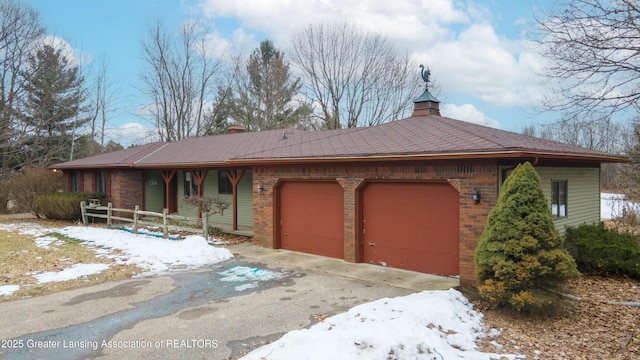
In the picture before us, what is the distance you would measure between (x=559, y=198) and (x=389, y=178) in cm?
397

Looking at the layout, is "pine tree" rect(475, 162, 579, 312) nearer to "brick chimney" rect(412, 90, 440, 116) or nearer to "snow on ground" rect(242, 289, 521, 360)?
"snow on ground" rect(242, 289, 521, 360)

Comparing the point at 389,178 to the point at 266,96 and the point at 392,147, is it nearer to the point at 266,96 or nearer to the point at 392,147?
the point at 392,147

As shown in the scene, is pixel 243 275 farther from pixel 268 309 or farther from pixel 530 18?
pixel 530 18

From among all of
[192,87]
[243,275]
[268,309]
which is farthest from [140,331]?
[192,87]

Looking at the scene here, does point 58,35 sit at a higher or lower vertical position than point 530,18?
higher

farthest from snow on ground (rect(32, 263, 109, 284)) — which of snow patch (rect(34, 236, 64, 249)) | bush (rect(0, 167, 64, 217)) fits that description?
bush (rect(0, 167, 64, 217))

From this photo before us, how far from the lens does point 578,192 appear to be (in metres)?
10.4

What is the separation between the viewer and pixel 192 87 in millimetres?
32781

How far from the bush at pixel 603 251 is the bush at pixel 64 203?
57.5 ft

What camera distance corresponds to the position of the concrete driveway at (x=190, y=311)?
203 inches

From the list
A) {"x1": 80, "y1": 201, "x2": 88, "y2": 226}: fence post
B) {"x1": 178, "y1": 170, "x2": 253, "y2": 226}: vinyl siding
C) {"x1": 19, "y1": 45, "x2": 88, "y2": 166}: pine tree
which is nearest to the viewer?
{"x1": 178, "y1": 170, "x2": 253, "y2": 226}: vinyl siding

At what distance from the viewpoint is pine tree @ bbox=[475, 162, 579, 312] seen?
235 inches

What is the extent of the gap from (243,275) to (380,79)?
75.7 ft

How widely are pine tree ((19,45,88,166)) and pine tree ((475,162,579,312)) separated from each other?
29383 mm
